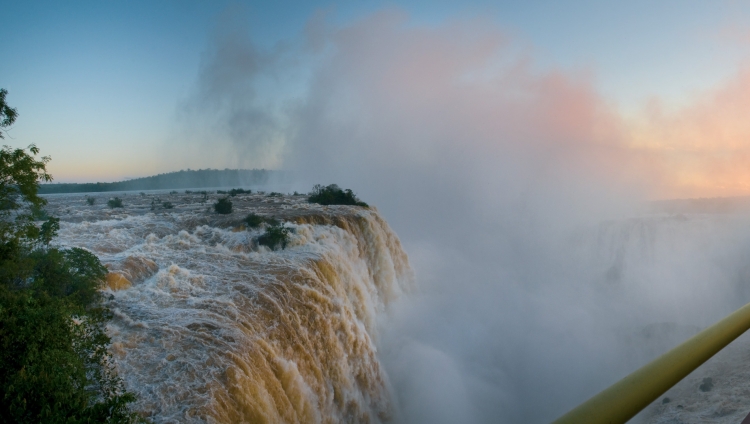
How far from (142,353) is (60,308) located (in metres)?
1.37

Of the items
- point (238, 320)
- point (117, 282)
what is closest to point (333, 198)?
point (117, 282)

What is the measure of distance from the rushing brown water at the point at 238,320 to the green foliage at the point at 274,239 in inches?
9.6

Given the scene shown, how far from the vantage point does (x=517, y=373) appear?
17.3 meters

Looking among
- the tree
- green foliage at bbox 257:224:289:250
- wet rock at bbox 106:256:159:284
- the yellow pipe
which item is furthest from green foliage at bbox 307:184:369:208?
the yellow pipe

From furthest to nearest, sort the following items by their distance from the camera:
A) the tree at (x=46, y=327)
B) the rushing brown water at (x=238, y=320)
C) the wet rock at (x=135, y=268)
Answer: the wet rock at (x=135, y=268)
the rushing brown water at (x=238, y=320)
the tree at (x=46, y=327)

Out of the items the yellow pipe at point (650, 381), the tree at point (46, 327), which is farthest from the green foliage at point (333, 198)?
the yellow pipe at point (650, 381)

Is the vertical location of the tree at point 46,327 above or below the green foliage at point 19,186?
below

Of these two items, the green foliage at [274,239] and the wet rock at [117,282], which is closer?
the wet rock at [117,282]

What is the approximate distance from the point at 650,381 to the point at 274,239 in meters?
12.5

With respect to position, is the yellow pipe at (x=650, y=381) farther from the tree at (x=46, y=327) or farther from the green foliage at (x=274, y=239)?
the green foliage at (x=274, y=239)

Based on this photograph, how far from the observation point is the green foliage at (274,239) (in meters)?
12.9

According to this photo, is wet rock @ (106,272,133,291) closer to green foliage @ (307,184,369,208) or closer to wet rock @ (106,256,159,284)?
wet rock @ (106,256,159,284)

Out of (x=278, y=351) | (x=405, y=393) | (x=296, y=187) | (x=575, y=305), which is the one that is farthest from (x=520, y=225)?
(x=278, y=351)

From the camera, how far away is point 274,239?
12953mm
